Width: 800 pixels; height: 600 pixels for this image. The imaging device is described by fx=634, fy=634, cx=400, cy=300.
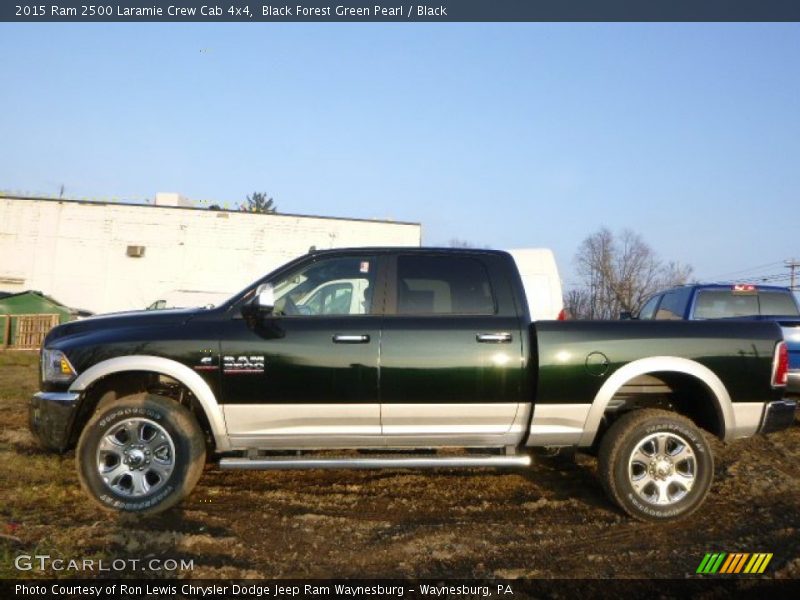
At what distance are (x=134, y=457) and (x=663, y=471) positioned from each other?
3776mm

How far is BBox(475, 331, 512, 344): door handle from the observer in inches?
181

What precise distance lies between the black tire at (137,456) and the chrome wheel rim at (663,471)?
3161 millimetres

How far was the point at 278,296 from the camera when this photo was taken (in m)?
4.80

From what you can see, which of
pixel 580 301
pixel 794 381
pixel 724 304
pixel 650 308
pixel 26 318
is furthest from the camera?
pixel 580 301

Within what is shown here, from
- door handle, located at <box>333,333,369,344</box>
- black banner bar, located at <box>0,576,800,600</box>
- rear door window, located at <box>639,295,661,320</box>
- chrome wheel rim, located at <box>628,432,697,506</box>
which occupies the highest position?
rear door window, located at <box>639,295,661,320</box>

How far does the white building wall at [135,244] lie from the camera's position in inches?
1081

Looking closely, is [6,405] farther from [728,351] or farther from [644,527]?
[728,351]

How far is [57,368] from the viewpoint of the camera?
459cm

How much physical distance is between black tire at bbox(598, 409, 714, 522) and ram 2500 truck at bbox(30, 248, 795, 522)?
0.01m

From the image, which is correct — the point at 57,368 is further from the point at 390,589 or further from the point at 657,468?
the point at 657,468

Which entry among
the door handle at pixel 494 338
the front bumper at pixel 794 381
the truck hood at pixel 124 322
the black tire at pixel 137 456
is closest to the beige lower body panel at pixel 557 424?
the door handle at pixel 494 338

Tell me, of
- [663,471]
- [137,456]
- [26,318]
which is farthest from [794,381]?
[26,318]

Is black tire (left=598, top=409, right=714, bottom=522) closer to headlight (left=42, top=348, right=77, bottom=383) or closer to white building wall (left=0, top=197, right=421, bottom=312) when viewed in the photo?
headlight (left=42, top=348, right=77, bottom=383)

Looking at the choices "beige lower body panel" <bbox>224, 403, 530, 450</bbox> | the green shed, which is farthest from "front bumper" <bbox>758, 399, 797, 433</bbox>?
the green shed
